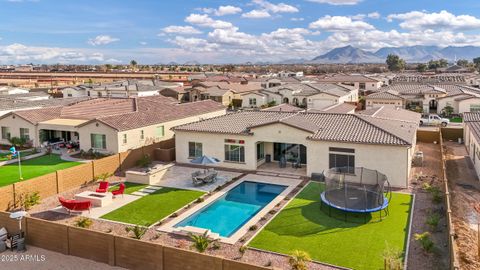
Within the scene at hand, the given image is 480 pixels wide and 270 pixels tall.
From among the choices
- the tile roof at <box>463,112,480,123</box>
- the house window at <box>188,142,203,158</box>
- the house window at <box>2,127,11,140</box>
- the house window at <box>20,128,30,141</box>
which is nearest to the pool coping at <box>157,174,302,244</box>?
the house window at <box>188,142,203,158</box>

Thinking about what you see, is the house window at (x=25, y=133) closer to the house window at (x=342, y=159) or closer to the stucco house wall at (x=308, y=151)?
the stucco house wall at (x=308, y=151)

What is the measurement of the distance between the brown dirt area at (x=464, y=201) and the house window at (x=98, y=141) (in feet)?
97.8

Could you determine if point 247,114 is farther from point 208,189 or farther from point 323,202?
point 323,202

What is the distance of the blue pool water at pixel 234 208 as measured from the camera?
2328 cm

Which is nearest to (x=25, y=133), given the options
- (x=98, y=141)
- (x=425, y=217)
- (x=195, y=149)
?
(x=98, y=141)

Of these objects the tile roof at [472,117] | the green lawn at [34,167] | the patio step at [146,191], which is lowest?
the patio step at [146,191]

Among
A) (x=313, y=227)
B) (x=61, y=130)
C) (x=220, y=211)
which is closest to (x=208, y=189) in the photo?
(x=220, y=211)

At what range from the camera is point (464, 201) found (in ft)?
85.3

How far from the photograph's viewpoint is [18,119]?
1810 inches

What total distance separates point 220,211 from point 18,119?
31385mm

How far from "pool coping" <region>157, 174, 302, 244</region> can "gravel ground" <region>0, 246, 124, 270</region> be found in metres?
4.51

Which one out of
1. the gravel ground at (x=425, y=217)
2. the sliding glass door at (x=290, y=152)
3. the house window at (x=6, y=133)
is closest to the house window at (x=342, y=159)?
the sliding glass door at (x=290, y=152)

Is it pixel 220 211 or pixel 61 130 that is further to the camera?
pixel 61 130

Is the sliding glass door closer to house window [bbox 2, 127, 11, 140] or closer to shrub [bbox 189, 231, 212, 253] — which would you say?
shrub [bbox 189, 231, 212, 253]
